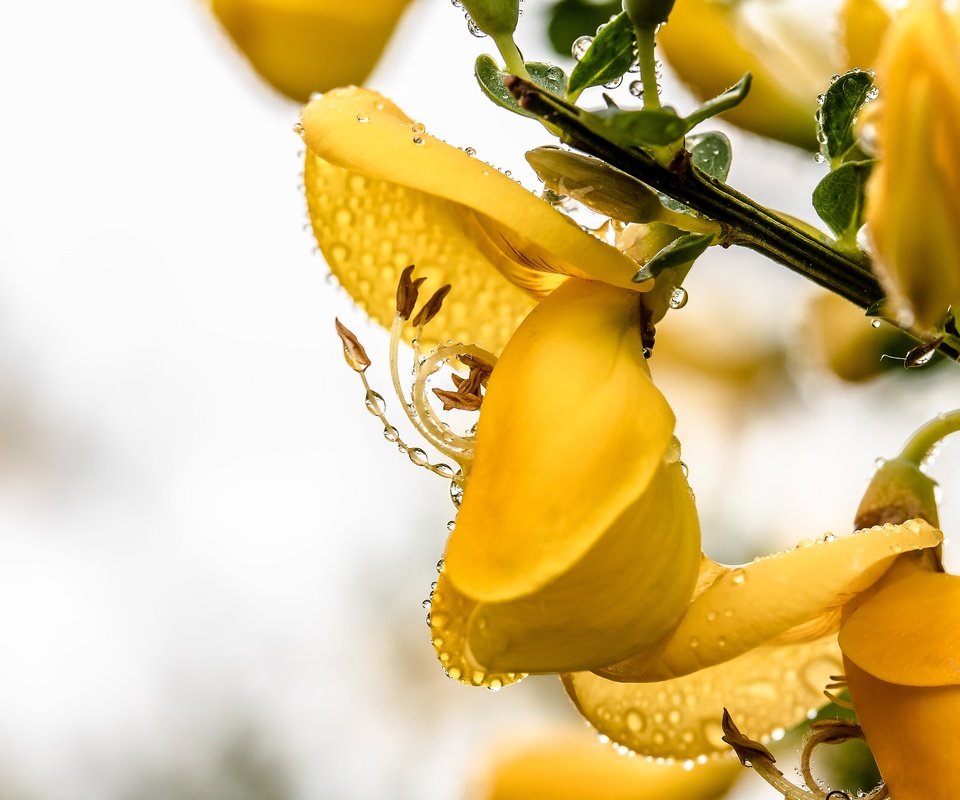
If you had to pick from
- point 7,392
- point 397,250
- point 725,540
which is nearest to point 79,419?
point 7,392

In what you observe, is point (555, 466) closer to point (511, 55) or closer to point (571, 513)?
point (571, 513)

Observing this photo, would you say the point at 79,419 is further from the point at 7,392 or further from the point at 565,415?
the point at 565,415

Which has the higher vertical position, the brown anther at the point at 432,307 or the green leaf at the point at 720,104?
the green leaf at the point at 720,104

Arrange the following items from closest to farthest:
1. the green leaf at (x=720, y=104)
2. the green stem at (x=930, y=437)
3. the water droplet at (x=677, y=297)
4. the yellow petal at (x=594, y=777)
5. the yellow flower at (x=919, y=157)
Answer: the yellow flower at (x=919, y=157), the green leaf at (x=720, y=104), the water droplet at (x=677, y=297), the green stem at (x=930, y=437), the yellow petal at (x=594, y=777)

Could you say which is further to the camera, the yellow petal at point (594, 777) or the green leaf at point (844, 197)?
the yellow petal at point (594, 777)

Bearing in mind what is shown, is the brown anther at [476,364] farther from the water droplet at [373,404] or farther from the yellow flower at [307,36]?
the yellow flower at [307,36]

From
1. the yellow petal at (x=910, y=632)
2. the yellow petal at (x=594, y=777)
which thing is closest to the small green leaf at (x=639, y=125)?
the yellow petal at (x=910, y=632)
